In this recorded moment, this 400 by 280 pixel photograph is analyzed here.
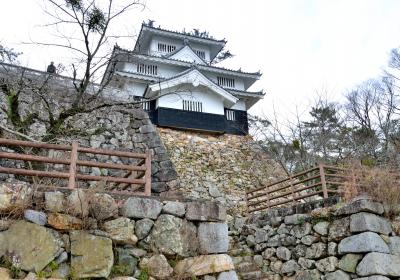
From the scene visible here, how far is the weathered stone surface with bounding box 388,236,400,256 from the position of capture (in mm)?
5418

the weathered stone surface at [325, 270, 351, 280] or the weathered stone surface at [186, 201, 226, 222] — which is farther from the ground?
the weathered stone surface at [186, 201, 226, 222]

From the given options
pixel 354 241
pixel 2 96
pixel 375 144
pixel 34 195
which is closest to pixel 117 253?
pixel 34 195

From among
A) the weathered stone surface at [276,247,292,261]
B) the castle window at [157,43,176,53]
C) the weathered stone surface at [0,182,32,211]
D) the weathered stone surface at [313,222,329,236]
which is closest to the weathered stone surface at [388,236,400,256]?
the weathered stone surface at [313,222,329,236]

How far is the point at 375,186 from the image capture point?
5.91 meters

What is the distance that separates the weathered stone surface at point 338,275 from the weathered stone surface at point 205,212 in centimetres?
236

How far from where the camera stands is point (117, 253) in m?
3.94

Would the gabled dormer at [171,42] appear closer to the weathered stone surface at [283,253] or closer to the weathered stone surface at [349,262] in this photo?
the weathered stone surface at [283,253]

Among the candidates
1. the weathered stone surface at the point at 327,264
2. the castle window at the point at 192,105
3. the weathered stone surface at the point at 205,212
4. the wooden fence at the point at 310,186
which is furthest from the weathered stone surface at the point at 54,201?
the castle window at the point at 192,105

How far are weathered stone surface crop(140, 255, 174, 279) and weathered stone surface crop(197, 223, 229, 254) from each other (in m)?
0.47

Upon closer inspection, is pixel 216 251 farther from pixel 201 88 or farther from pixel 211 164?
pixel 201 88

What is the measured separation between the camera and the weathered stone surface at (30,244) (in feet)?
11.5

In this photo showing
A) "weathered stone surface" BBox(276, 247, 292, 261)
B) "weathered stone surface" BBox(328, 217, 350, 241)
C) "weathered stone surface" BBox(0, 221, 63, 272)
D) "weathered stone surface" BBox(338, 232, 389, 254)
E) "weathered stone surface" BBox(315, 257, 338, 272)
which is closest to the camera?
"weathered stone surface" BBox(0, 221, 63, 272)

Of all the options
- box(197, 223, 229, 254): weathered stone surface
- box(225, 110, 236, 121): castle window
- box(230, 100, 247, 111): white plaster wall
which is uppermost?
box(230, 100, 247, 111): white plaster wall

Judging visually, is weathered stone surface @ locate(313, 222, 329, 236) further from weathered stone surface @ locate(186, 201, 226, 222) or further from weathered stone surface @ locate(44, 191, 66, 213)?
weathered stone surface @ locate(44, 191, 66, 213)
